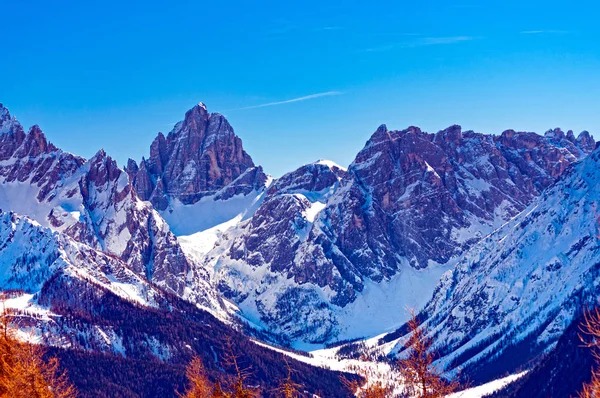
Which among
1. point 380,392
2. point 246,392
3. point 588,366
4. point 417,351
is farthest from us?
point 588,366

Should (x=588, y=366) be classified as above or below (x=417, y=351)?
below

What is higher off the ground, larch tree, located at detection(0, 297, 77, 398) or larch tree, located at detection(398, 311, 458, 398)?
larch tree, located at detection(0, 297, 77, 398)

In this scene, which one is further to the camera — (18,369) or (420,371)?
(18,369)

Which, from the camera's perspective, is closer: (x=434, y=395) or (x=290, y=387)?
(x=434, y=395)

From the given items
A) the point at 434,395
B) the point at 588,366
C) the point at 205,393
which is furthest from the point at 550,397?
the point at 434,395

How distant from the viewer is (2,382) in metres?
40.2

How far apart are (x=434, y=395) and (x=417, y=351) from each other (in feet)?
8.47

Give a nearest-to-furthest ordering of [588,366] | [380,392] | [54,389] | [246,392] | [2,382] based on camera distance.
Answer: [380,392]
[2,382]
[246,392]
[54,389]
[588,366]

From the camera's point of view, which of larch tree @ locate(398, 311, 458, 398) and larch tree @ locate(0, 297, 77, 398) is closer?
larch tree @ locate(398, 311, 458, 398)

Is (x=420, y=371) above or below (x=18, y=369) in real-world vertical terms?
below

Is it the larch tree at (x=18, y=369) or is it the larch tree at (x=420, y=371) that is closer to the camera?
the larch tree at (x=420, y=371)

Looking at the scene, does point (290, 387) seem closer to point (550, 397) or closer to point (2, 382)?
point (2, 382)

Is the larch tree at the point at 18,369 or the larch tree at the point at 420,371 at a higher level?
the larch tree at the point at 18,369

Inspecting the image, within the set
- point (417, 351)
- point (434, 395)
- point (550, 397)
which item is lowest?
point (550, 397)
